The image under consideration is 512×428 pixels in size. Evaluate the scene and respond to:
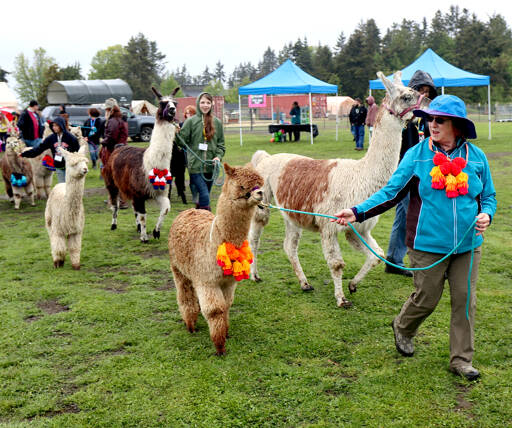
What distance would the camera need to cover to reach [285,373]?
11.2ft

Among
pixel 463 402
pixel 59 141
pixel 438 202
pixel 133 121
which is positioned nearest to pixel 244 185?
pixel 438 202

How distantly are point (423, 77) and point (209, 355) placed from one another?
3388 millimetres

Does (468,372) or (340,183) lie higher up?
(340,183)

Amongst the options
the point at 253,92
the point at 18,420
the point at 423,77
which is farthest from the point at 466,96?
the point at 18,420

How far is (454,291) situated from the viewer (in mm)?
3189

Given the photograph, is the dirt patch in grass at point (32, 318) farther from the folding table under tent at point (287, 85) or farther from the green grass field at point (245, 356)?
the folding table under tent at point (287, 85)

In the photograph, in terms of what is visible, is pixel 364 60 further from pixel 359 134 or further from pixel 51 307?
pixel 51 307

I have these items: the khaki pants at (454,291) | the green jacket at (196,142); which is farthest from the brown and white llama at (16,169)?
the khaki pants at (454,291)

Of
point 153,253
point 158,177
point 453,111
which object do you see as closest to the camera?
point 453,111

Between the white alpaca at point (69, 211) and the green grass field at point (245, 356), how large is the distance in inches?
10.0

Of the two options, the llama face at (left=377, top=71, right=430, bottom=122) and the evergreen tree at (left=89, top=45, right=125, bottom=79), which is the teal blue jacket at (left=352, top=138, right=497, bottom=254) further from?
the evergreen tree at (left=89, top=45, right=125, bottom=79)

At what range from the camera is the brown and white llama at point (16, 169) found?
988 centimetres

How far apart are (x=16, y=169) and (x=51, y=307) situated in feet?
20.1

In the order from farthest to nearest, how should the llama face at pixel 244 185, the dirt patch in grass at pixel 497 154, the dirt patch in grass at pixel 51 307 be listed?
the dirt patch in grass at pixel 497 154
the dirt patch in grass at pixel 51 307
the llama face at pixel 244 185
